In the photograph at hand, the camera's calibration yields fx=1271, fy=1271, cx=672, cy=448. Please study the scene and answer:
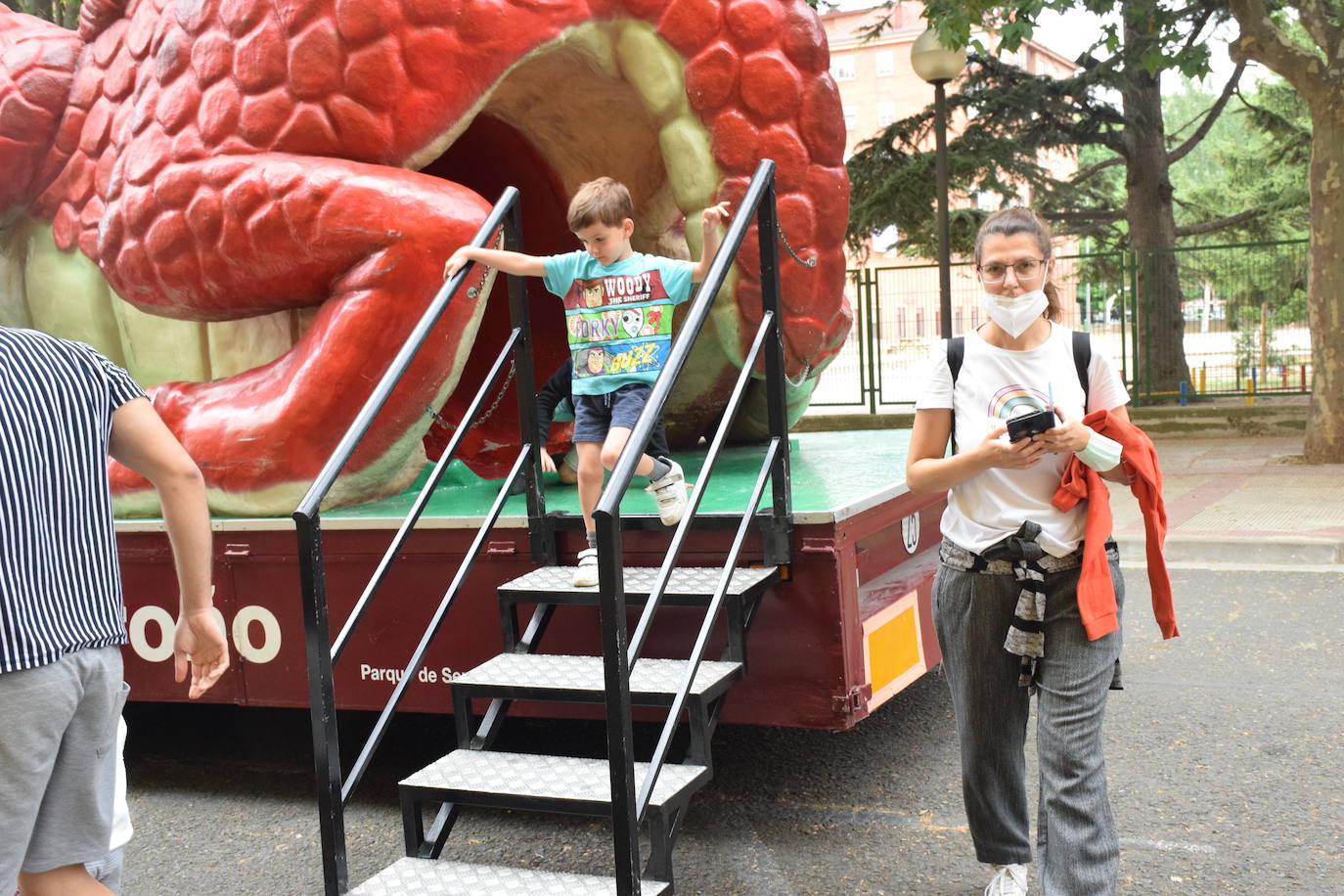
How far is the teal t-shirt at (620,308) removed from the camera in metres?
3.57

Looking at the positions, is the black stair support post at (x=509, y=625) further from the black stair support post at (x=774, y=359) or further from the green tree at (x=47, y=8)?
the green tree at (x=47, y=8)

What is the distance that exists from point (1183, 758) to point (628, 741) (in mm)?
2244

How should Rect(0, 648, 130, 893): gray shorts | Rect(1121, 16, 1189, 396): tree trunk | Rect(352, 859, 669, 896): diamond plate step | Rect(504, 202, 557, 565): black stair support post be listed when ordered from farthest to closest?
Rect(1121, 16, 1189, 396): tree trunk, Rect(504, 202, 557, 565): black stair support post, Rect(352, 859, 669, 896): diamond plate step, Rect(0, 648, 130, 893): gray shorts

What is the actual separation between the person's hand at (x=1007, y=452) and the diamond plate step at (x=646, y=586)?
0.79 m

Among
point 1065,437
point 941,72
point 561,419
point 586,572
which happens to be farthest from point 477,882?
point 941,72

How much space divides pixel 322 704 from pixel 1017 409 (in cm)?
169

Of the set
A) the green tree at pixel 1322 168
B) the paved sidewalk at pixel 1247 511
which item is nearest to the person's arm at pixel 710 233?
the paved sidewalk at pixel 1247 511

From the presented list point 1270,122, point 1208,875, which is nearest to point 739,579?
point 1208,875

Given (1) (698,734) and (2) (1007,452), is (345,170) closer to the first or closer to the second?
(1) (698,734)

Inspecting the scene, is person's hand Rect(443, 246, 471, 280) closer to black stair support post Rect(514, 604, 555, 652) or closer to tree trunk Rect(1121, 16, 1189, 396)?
black stair support post Rect(514, 604, 555, 652)

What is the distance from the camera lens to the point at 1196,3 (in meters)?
13.2

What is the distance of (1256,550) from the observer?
7250 millimetres

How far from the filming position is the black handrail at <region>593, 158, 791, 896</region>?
A: 2.54 metres

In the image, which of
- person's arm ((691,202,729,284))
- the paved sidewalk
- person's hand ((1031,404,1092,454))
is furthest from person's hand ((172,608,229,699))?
the paved sidewalk
